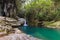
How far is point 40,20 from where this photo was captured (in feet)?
160

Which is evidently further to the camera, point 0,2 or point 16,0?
point 16,0

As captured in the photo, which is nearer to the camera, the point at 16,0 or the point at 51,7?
the point at 16,0

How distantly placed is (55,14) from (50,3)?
17.9ft

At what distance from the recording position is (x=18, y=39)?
746 inches

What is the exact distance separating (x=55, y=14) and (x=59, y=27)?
5.50m

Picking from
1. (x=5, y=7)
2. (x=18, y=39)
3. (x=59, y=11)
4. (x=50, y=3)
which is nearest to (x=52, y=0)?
(x=50, y=3)

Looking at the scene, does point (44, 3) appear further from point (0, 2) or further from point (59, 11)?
point (0, 2)

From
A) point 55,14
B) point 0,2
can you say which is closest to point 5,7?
point 0,2

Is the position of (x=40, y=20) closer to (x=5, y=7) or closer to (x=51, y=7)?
(x=51, y=7)

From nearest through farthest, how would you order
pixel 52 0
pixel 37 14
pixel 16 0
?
pixel 16 0, pixel 37 14, pixel 52 0

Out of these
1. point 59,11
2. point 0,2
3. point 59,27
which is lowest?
point 59,27

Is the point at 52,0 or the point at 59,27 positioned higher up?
the point at 52,0

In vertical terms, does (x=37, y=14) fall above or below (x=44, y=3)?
below

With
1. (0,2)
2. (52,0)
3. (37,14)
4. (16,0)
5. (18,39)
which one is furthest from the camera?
(52,0)
